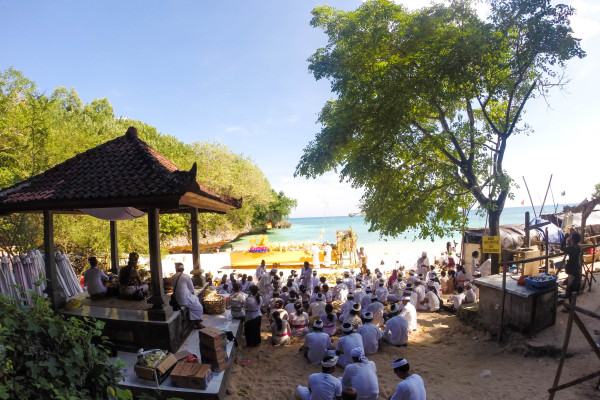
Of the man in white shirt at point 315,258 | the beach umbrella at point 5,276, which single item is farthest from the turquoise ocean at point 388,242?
the beach umbrella at point 5,276

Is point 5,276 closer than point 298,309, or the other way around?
point 5,276

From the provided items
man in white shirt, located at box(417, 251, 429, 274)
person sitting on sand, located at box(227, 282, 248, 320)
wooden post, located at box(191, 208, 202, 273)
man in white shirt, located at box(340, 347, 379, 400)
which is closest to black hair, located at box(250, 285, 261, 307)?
→ person sitting on sand, located at box(227, 282, 248, 320)

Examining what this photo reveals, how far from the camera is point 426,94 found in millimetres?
10039

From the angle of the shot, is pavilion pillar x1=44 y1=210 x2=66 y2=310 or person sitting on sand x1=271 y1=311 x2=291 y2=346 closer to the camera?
pavilion pillar x1=44 y1=210 x2=66 y2=310

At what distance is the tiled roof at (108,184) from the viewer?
20.9 ft

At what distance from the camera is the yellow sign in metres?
9.85

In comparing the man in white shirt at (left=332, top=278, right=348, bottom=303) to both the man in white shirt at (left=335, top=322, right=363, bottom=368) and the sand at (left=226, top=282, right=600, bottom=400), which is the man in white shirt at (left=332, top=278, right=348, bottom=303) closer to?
the sand at (left=226, top=282, right=600, bottom=400)

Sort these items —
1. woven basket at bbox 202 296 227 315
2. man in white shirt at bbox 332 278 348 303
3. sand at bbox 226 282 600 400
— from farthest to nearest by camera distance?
man in white shirt at bbox 332 278 348 303
woven basket at bbox 202 296 227 315
sand at bbox 226 282 600 400

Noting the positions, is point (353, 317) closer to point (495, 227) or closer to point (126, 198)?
point (495, 227)

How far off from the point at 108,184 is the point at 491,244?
407 inches

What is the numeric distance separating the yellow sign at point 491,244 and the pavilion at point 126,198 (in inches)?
321

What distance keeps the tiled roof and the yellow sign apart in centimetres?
806

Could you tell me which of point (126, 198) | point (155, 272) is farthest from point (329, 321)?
point (126, 198)

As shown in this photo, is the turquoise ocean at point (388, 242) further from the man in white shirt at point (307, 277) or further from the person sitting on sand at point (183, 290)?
the person sitting on sand at point (183, 290)
